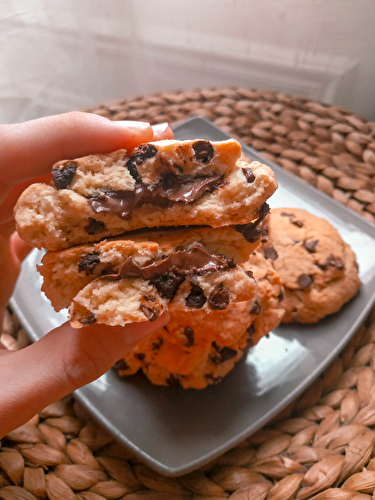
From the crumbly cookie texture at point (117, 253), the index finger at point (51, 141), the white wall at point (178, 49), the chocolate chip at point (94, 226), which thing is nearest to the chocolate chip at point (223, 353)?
the crumbly cookie texture at point (117, 253)

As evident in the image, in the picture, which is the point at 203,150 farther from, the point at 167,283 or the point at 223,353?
the point at 223,353

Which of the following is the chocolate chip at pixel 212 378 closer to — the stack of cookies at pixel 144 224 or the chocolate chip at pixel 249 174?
the stack of cookies at pixel 144 224

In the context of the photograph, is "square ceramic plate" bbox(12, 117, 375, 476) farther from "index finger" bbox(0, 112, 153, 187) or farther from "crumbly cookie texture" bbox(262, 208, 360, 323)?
"index finger" bbox(0, 112, 153, 187)

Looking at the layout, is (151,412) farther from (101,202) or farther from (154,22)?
(154,22)

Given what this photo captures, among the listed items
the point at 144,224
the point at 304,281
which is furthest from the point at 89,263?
the point at 304,281

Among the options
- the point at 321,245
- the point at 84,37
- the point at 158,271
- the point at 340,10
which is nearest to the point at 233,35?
the point at 340,10

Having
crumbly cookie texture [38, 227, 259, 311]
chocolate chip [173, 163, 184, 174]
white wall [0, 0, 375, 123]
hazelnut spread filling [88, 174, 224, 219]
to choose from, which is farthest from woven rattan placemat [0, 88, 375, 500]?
white wall [0, 0, 375, 123]
